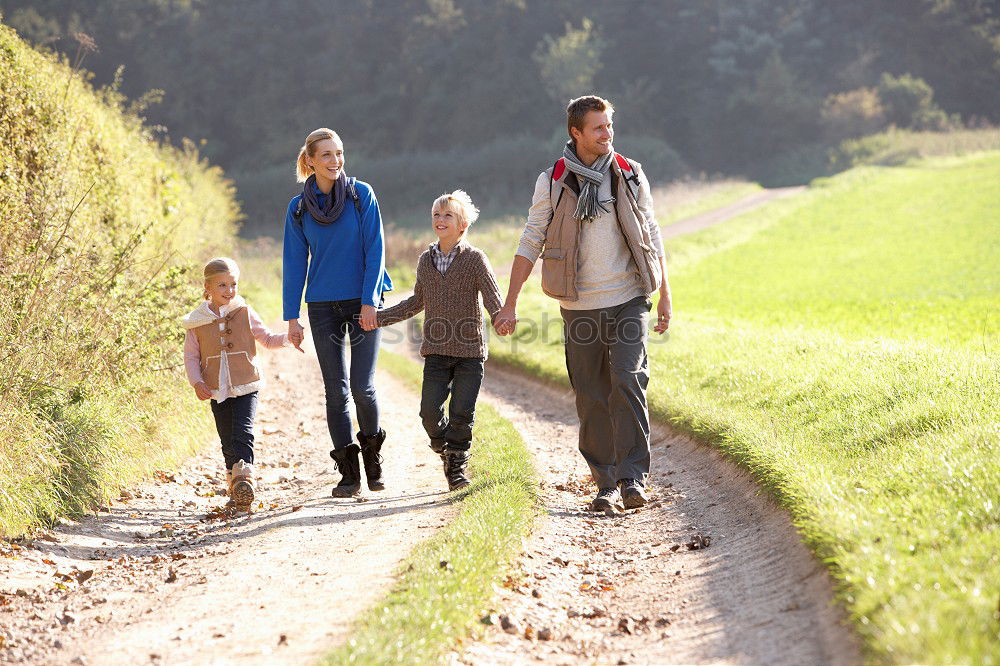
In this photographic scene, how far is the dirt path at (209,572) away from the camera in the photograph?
14.2 feet

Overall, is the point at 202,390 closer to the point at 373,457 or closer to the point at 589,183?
the point at 373,457

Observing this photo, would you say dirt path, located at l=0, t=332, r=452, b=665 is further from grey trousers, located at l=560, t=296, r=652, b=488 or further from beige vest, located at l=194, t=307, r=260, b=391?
grey trousers, located at l=560, t=296, r=652, b=488

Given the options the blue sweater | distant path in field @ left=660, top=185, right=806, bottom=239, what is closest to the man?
the blue sweater

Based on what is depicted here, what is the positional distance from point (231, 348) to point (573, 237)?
257 cm

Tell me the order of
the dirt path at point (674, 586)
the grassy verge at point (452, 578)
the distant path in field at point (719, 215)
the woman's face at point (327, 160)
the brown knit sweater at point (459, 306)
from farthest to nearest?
the distant path in field at point (719, 215) → the brown knit sweater at point (459, 306) → the woman's face at point (327, 160) → the dirt path at point (674, 586) → the grassy verge at point (452, 578)

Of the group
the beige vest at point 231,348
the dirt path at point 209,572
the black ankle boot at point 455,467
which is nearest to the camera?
the dirt path at point 209,572

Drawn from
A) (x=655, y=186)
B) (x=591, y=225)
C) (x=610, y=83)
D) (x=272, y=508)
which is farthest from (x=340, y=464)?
(x=610, y=83)

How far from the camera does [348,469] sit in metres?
7.14

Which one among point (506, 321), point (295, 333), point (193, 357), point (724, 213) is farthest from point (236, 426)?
point (724, 213)

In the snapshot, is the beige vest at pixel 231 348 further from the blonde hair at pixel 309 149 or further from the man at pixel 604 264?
the man at pixel 604 264

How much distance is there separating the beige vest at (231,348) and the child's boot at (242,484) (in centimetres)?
59

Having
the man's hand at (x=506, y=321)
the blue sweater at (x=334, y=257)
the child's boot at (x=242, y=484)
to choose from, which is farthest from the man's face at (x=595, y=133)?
the child's boot at (x=242, y=484)

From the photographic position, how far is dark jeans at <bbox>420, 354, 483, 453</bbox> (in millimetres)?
7055

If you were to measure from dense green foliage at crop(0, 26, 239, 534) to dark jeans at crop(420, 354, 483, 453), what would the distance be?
2401mm
